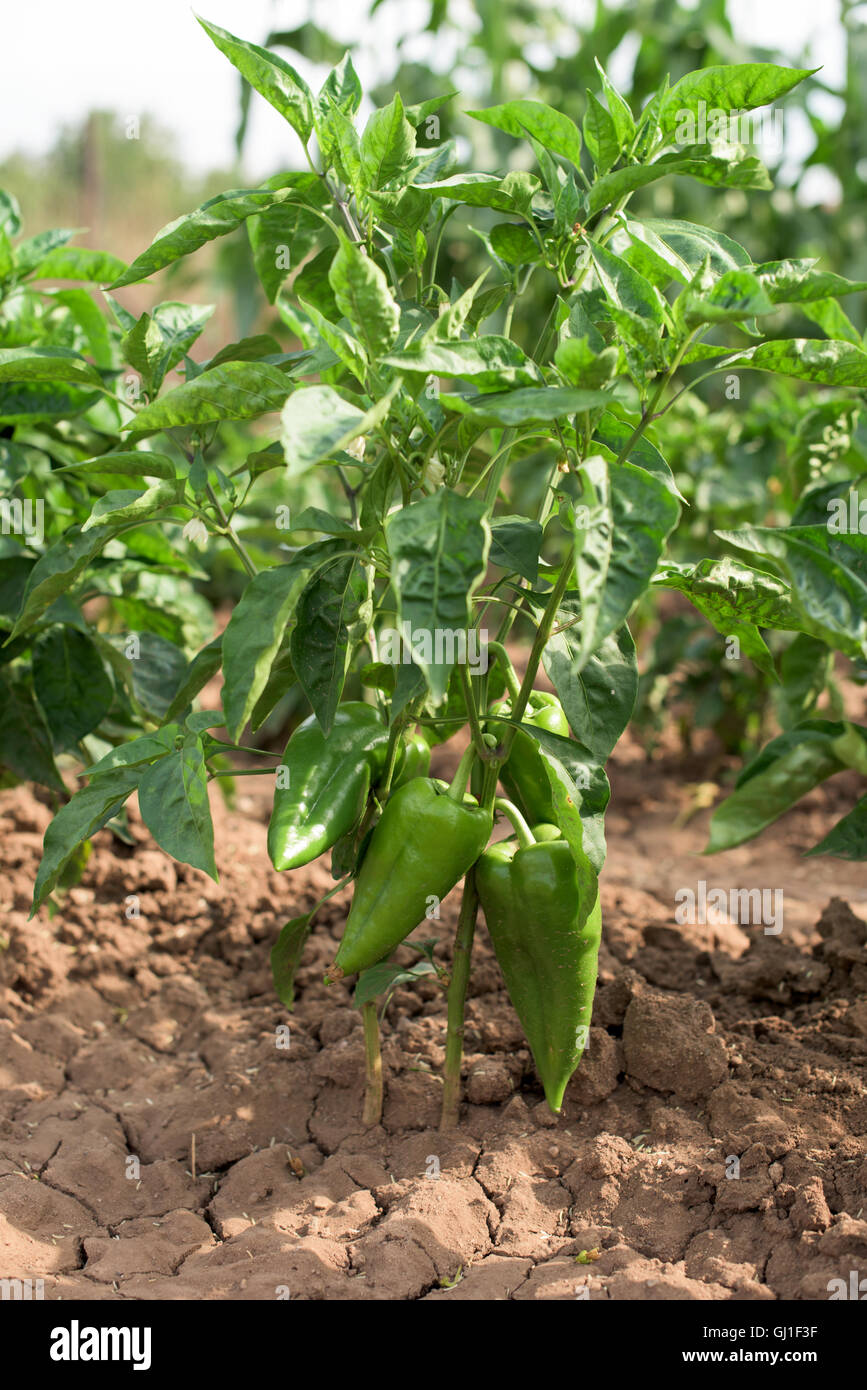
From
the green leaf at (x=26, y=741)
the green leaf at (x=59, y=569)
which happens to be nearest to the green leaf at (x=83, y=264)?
the green leaf at (x=59, y=569)

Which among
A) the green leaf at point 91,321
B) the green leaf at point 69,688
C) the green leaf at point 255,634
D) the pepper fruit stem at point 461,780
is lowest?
the pepper fruit stem at point 461,780

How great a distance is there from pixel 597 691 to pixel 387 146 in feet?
2.82

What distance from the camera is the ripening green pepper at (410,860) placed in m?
1.67

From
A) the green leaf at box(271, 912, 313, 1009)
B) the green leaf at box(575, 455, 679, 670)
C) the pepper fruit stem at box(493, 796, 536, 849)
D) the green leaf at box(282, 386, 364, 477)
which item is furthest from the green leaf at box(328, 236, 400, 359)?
the green leaf at box(271, 912, 313, 1009)

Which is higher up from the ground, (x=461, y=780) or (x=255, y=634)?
(x=255, y=634)

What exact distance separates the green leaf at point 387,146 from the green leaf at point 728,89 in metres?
0.37

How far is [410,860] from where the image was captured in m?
1.69

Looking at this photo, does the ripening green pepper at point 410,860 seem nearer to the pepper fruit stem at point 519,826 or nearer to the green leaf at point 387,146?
the pepper fruit stem at point 519,826

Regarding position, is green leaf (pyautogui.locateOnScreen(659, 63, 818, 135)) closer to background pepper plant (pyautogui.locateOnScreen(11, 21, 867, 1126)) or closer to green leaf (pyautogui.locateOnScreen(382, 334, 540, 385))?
background pepper plant (pyautogui.locateOnScreen(11, 21, 867, 1126))

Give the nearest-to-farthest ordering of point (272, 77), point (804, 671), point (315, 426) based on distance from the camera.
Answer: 1. point (315, 426)
2. point (272, 77)
3. point (804, 671)

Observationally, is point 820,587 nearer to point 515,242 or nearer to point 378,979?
point 515,242

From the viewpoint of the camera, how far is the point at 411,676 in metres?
1.60

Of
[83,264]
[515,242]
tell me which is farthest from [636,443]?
[83,264]

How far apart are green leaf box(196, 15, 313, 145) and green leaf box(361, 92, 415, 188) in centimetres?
10
